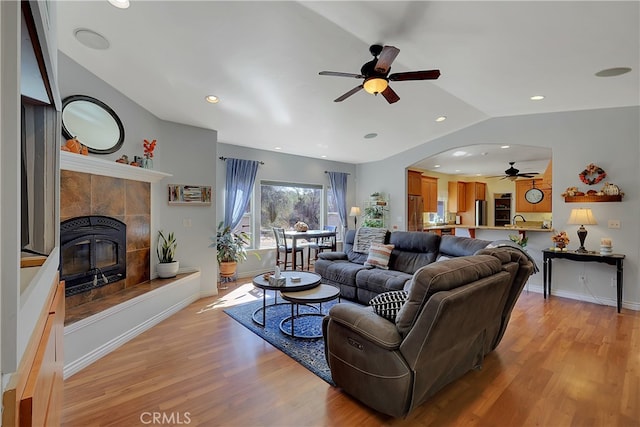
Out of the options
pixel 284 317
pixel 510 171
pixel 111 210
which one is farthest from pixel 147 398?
pixel 510 171

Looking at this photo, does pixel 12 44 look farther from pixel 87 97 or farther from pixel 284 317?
pixel 284 317

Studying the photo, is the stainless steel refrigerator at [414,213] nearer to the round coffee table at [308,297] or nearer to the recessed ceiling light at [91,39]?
the round coffee table at [308,297]

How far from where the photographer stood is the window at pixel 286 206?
609cm

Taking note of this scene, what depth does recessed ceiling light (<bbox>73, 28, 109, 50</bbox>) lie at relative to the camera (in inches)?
93.7

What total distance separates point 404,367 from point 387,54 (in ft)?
7.39

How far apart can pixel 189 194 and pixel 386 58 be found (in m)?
3.25

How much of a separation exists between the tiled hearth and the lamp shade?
19.5 ft

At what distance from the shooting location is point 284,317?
140 inches

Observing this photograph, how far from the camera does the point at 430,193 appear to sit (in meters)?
8.23

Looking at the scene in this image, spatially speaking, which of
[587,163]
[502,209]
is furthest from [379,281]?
[502,209]

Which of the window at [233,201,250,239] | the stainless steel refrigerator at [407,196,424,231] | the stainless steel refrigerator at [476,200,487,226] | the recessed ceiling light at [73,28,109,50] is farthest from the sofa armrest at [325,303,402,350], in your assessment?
the stainless steel refrigerator at [476,200,487,226]

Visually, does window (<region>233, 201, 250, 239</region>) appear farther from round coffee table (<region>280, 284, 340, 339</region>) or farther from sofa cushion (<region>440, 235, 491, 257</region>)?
sofa cushion (<region>440, 235, 491, 257</region>)

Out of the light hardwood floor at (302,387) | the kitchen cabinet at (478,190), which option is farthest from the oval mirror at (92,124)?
the kitchen cabinet at (478,190)

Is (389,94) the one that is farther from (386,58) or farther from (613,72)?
(613,72)
